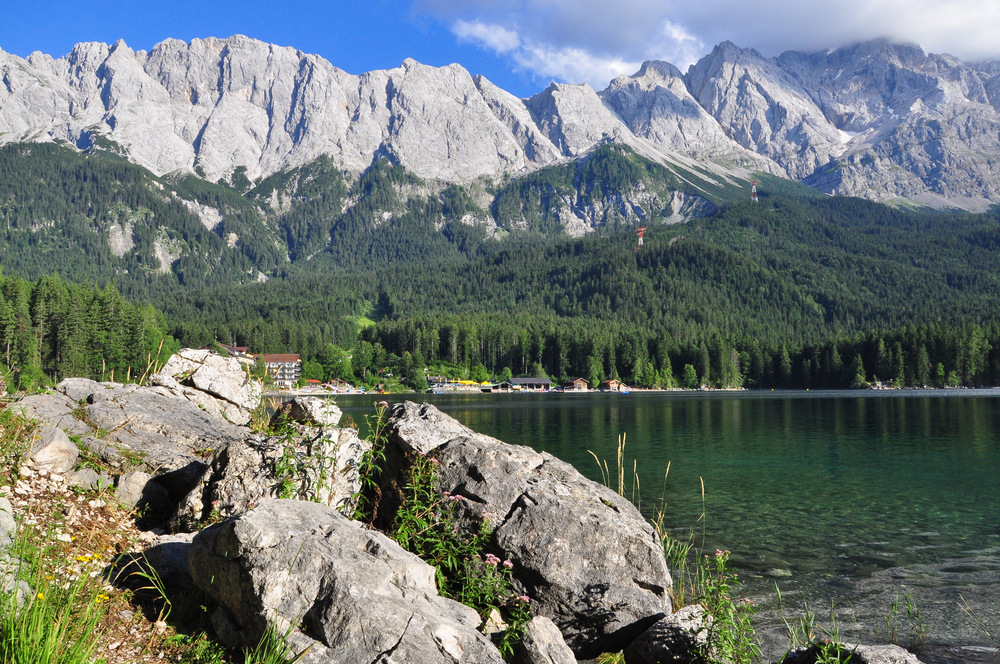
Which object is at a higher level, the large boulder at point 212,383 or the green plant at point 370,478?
the large boulder at point 212,383

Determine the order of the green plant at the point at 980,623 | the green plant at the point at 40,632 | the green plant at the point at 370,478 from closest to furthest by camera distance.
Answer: the green plant at the point at 40,632, the green plant at the point at 370,478, the green plant at the point at 980,623

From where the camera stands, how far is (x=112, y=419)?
1375 centimetres

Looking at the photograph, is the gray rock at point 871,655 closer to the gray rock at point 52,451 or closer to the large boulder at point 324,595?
the large boulder at point 324,595

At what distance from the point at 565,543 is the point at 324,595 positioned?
4724mm

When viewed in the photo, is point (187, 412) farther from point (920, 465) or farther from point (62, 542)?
point (920, 465)

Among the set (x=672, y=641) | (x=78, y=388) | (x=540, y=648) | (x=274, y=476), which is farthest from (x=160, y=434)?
(x=672, y=641)

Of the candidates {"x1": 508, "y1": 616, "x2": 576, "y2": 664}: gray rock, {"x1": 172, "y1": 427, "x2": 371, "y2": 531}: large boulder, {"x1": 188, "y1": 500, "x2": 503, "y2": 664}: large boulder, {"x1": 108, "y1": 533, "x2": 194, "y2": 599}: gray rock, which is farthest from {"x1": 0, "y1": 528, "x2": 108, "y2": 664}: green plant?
{"x1": 508, "y1": 616, "x2": 576, "y2": 664}: gray rock

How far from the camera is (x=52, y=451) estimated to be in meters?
10.9

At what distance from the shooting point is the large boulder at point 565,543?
1046 cm

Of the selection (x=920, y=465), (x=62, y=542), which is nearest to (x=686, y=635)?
(x=62, y=542)

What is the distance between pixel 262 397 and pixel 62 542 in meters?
12.0

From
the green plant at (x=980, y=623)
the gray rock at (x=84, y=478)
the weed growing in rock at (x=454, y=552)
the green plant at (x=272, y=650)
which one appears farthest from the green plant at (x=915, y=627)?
the gray rock at (x=84, y=478)

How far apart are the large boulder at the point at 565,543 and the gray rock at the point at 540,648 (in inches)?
53.5

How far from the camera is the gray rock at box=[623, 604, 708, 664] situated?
9.69m
